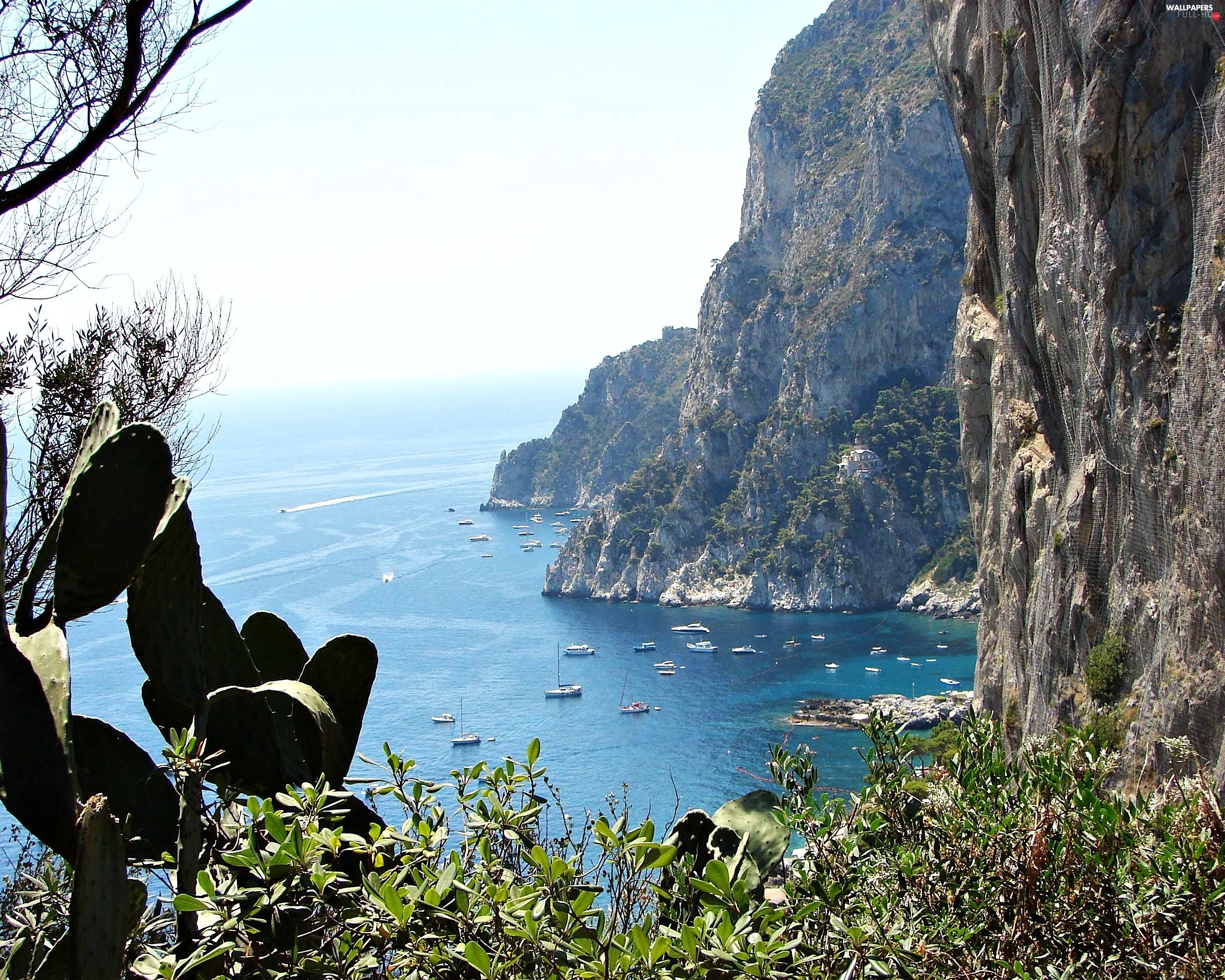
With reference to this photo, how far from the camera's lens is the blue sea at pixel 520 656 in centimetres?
4091

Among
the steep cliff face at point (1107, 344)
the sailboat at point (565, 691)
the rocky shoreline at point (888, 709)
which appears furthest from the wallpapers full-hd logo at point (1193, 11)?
the sailboat at point (565, 691)

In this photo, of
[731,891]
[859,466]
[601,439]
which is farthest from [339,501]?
[731,891]

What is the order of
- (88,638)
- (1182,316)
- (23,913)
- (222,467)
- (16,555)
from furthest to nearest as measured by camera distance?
1. (222,467)
2. (88,638)
3. (1182,316)
4. (16,555)
5. (23,913)

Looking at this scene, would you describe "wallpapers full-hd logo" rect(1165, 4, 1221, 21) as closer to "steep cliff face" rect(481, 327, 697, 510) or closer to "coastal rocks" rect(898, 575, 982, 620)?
"coastal rocks" rect(898, 575, 982, 620)

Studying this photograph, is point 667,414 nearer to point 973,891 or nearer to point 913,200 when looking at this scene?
point 913,200

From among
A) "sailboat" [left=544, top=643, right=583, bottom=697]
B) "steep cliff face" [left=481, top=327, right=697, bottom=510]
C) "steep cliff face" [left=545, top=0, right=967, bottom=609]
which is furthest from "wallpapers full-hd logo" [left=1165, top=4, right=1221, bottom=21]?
"steep cliff face" [left=481, top=327, right=697, bottom=510]

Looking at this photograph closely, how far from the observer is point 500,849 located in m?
2.29

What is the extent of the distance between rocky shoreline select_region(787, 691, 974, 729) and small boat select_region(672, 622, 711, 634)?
1550 centimetres

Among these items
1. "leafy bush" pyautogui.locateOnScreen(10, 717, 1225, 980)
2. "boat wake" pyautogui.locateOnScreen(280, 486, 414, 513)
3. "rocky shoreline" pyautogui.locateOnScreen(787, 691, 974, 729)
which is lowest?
"rocky shoreline" pyautogui.locateOnScreen(787, 691, 974, 729)

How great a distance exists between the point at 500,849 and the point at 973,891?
110 cm

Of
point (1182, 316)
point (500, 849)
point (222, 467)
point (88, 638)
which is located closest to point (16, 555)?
point (500, 849)

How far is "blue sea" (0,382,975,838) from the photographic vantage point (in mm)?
40906

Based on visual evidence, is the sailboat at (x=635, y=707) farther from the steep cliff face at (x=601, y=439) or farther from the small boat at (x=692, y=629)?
the steep cliff face at (x=601, y=439)

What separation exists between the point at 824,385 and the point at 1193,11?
71.5 metres
